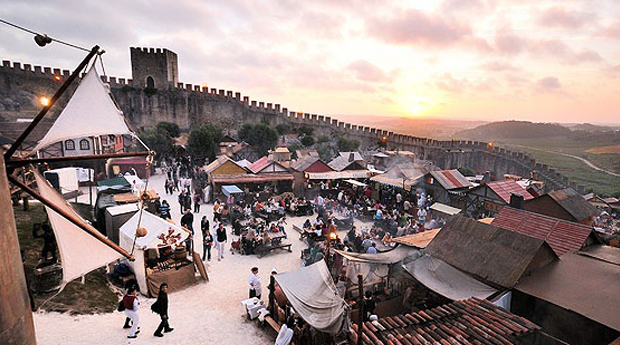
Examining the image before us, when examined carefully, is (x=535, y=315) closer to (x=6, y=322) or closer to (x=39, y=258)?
(x=6, y=322)

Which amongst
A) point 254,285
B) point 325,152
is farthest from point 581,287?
point 325,152

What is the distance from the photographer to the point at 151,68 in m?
40.5

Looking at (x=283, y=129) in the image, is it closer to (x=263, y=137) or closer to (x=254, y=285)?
(x=263, y=137)

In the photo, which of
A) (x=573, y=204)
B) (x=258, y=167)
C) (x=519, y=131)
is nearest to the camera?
(x=573, y=204)

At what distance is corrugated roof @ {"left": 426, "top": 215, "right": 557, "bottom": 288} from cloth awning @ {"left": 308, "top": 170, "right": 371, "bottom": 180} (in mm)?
10989

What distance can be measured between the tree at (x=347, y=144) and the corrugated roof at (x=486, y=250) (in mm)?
30846

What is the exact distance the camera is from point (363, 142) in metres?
43.1

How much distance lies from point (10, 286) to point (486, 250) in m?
8.54

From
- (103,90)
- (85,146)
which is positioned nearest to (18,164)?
(103,90)

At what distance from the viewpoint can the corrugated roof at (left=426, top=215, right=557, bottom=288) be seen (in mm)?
7086

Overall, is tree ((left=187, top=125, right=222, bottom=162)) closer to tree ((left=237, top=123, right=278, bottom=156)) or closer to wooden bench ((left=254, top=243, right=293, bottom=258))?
tree ((left=237, top=123, right=278, bottom=156))

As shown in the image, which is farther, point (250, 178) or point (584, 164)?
point (584, 164)

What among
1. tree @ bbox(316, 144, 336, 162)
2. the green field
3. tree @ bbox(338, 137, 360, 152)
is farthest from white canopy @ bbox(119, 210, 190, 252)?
the green field

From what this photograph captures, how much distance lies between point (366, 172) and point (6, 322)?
19.8m
